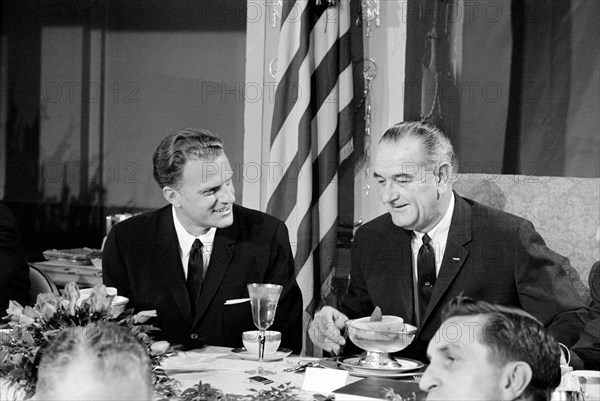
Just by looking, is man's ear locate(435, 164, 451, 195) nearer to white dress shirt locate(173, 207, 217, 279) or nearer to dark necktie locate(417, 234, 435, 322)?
dark necktie locate(417, 234, 435, 322)

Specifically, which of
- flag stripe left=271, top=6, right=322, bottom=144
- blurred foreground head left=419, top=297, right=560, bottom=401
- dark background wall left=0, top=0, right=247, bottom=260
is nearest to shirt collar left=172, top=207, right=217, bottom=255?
flag stripe left=271, top=6, right=322, bottom=144

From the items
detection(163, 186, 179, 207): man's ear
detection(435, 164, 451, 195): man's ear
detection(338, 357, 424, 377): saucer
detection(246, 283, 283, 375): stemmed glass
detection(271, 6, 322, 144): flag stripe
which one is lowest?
detection(338, 357, 424, 377): saucer

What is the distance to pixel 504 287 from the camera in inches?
117

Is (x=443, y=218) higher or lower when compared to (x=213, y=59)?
lower

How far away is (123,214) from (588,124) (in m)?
3.05

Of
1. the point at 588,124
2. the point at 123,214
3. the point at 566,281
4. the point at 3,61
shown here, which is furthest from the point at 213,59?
the point at 566,281

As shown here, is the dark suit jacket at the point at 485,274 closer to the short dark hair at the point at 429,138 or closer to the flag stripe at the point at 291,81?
the short dark hair at the point at 429,138

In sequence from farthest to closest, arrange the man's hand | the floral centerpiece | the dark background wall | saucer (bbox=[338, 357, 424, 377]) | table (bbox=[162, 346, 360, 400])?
the dark background wall
the man's hand
saucer (bbox=[338, 357, 424, 377])
table (bbox=[162, 346, 360, 400])
the floral centerpiece

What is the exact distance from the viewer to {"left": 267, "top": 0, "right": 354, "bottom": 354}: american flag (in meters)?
4.27

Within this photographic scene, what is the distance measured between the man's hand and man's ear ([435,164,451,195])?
25.9 inches

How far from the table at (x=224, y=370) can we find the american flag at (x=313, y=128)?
1.64 m

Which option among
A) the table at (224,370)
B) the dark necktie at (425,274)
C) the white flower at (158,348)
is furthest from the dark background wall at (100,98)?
the white flower at (158,348)

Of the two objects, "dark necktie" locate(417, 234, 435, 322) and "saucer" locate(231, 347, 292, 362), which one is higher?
"dark necktie" locate(417, 234, 435, 322)

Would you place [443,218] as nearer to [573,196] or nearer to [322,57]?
[573,196]
